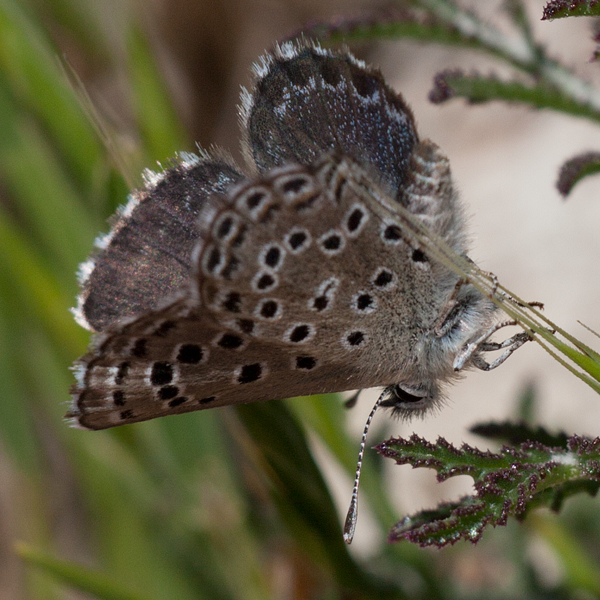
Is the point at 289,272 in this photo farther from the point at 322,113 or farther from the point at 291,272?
the point at 322,113

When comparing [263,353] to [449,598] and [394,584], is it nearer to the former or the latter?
[394,584]

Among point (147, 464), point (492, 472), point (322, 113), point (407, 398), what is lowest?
point (492, 472)

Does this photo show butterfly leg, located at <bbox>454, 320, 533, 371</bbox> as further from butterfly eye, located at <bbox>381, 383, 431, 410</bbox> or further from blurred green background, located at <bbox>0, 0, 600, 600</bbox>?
blurred green background, located at <bbox>0, 0, 600, 600</bbox>

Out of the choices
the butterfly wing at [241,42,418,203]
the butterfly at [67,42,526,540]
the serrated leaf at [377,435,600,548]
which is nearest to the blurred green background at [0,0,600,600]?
the butterfly at [67,42,526,540]

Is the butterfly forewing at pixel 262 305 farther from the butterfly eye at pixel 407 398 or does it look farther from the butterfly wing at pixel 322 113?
the butterfly wing at pixel 322 113

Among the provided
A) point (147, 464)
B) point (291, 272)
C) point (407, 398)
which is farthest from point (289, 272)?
point (147, 464)

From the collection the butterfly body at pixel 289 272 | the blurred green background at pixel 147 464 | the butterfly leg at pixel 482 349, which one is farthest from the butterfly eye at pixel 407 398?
the blurred green background at pixel 147 464

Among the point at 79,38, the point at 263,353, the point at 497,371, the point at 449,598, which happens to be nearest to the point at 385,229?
the point at 263,353
